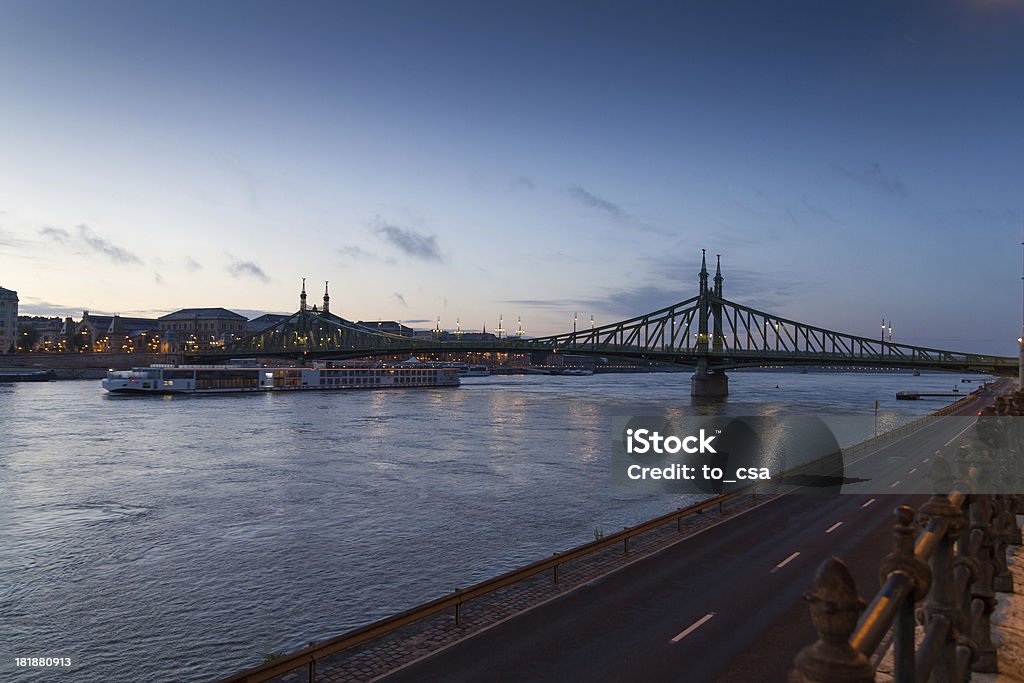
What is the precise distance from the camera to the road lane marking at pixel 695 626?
Result: 16094 mm

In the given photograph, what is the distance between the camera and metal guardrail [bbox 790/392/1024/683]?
2590 millimetres

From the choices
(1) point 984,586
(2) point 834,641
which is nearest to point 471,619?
(1) point 984,586

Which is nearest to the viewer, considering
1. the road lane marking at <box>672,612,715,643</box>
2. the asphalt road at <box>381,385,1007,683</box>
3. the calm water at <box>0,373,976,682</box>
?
the asphalt road at <box>381,385,1007,683</box>

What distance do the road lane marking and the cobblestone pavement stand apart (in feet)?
14.0

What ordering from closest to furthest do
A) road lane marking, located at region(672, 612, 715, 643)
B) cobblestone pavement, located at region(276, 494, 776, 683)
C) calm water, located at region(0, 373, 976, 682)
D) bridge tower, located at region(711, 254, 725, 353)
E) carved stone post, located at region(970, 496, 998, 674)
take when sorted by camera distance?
carved stone post, located at region(970, 496, 998, 674)
cobblestone pavement, located at region(276, 494, 776, 683)
road lane marking, located at region(672, 612, 715, 643)
calm water, located at region(0, 373, 976, 682)
bridge tower, located at region(711, 254, 725, 353)

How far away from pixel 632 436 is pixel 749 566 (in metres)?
51.4

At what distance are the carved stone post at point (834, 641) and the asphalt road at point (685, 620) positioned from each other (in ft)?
42.4

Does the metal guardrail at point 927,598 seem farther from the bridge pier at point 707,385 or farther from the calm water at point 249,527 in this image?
the bridge pier at point 707,385

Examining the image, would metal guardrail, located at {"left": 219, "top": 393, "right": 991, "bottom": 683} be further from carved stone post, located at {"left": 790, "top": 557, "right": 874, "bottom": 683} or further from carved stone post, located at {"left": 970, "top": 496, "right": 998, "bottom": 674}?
carved stone post, located at {"left": 790, "top": 557, "right": 874, "bottom": 683}

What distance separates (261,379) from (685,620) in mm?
139937

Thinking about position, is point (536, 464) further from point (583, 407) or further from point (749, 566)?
point (583, 407)

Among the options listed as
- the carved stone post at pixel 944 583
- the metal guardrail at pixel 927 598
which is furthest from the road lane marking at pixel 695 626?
the carved stone post at pixel 944 583

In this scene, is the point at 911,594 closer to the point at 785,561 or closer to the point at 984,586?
the point at 984,586

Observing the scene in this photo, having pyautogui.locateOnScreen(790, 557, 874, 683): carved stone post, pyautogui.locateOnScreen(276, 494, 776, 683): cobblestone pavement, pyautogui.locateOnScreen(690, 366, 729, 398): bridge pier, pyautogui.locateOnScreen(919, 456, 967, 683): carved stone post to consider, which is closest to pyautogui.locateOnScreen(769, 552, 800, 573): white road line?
pyautogui.locateOnScreen(276, 494, 776, 683): cobblestone pavement
